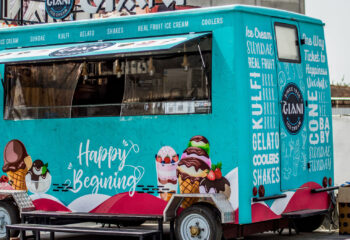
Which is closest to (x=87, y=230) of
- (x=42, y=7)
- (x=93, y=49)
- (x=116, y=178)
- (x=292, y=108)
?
(x=116, y=178)

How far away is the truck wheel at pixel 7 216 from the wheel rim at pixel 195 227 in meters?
3.18

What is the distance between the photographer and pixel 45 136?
12180mm

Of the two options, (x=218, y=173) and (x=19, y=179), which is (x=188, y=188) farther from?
(x=19, y=179)

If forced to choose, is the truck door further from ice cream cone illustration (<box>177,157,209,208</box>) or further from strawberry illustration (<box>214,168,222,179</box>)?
ice cream cone illustration (<box>177,157,209,208</box>)

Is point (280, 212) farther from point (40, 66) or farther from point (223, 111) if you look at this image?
point (40, 66)

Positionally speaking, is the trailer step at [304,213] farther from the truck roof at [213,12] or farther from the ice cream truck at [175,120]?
the truck roof at [213,12]

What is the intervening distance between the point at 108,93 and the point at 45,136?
136cm

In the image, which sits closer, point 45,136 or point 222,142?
point 222,142

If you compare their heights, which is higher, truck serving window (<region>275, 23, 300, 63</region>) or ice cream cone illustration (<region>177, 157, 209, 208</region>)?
truck serving window (<region>275, 23, 300, 63</region>)

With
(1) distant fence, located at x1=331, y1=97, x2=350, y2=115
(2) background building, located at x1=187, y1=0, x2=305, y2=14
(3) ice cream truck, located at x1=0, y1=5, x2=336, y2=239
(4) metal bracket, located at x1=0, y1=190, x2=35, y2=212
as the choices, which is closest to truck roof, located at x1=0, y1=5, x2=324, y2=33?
(3) ice cream truck, located at x1=0, y1=5, x2=336, y2=239

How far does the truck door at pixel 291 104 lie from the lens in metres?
11.0

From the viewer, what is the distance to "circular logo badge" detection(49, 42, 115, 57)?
11.2 m

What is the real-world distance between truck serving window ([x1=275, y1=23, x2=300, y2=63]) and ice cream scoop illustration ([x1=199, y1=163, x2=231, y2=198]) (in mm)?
1907

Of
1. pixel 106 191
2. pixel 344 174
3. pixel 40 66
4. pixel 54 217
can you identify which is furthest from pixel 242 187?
pixel 344 174
